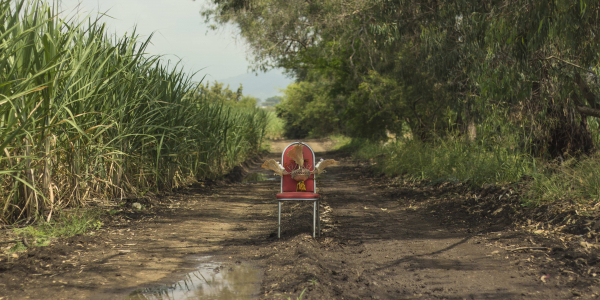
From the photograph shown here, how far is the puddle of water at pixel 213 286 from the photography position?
361 centimetres

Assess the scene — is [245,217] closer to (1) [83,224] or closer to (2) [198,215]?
(2) [198,215]

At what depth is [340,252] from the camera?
489 cm

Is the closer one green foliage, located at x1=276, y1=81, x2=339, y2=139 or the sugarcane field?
the sugarcane field

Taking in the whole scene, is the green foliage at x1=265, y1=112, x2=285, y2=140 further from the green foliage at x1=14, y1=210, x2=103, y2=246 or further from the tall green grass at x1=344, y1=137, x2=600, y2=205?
the green foliage at x1=14, y1=210, x2=103, y2=246

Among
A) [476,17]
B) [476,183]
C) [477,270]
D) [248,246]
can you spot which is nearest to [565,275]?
[477,270]

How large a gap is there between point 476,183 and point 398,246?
11.1ft

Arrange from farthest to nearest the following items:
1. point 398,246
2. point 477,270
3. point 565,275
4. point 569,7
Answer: point 569,7
point 398,246
point 477,270
point 565,275

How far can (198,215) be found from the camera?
7.21 metres

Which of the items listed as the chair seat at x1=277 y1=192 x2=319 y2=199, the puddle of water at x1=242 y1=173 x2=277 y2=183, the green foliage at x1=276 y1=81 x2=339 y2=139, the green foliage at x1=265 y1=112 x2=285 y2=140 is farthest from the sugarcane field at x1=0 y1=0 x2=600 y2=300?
the green foliage at x1=265 y1=112 x2=285 y2=140

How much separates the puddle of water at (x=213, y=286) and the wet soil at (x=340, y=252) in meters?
0.11

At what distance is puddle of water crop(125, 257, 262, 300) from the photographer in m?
3.61

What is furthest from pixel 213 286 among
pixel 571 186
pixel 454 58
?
pixel 454 58

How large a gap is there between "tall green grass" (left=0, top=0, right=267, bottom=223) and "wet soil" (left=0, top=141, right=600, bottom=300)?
612 mm

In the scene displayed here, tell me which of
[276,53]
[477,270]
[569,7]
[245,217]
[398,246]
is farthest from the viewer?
[276,53]
